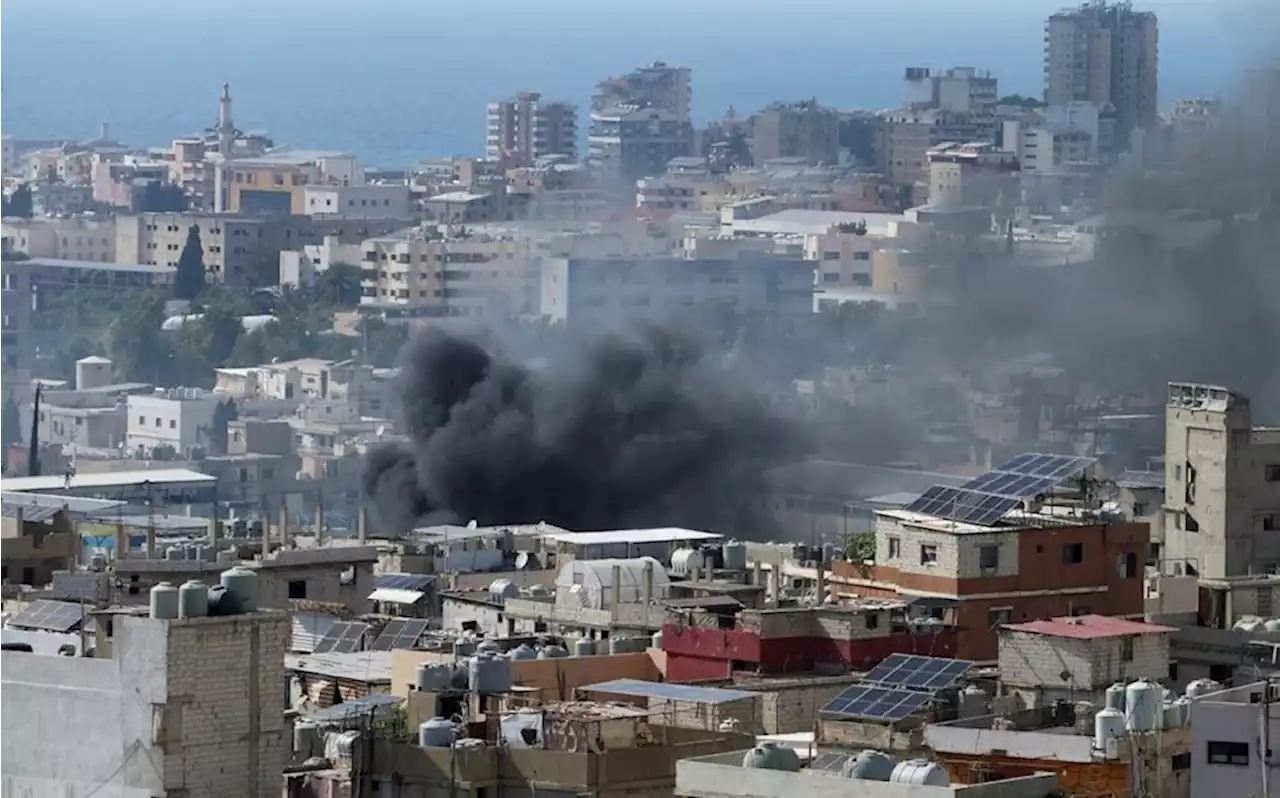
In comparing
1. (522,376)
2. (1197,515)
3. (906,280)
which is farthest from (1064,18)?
(1197,515)

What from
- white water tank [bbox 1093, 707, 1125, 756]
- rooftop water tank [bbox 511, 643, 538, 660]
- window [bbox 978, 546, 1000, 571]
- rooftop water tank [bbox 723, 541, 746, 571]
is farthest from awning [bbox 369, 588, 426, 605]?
white water tank [bbox 1093, 707, 1125, 756]

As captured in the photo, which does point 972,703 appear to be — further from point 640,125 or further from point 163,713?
point 640,125

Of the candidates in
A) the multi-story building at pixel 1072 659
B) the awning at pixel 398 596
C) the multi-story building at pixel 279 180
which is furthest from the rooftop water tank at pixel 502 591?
the multi-story building at pixel 279 180

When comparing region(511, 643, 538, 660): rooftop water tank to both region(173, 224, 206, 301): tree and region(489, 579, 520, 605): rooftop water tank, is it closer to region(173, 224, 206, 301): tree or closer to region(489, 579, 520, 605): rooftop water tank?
region(489, 579, 520, 605): rooftop water tank

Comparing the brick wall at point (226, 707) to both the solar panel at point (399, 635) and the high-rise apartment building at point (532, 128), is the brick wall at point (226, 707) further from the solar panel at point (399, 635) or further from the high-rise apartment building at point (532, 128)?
the high-rise apartment building at point (532, 128)

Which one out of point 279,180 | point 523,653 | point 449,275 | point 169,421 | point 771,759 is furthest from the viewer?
point 279,180

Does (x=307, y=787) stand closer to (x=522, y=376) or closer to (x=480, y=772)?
(x=480, y=772)

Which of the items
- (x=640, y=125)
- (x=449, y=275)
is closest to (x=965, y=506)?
(x=449, y=275)
